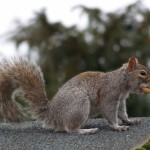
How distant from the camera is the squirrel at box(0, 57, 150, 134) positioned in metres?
8.88

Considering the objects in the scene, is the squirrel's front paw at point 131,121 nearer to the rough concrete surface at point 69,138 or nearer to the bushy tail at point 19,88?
the rough concrete surface at point 69,138

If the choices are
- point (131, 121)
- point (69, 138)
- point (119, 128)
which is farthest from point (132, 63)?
point (69, 138)

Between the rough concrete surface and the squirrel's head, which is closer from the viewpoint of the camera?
the rough concrete surface

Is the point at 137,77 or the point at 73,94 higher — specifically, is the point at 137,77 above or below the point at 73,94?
above

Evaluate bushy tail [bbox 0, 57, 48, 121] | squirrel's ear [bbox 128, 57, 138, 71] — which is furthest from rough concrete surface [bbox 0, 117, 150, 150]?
squirrel's ear [bbox 128, 57, 138, 71]

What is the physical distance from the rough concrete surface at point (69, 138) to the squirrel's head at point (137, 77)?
0.40m

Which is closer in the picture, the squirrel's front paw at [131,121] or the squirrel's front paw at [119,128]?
the squirrel's front paw at [119,128]

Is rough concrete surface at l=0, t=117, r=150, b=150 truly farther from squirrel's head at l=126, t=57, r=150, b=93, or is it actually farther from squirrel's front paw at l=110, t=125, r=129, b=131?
squirrel's head at l=126, t=57, r=150, b=93

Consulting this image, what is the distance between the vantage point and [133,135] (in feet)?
27.9

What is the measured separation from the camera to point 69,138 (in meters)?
8.53

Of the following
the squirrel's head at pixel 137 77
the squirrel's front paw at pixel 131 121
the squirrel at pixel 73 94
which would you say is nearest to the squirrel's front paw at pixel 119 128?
the squirrel at pixel 73 94

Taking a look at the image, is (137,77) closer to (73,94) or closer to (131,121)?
(131,121)

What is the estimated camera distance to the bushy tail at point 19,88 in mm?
9164

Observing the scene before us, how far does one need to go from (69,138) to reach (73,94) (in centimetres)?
60
